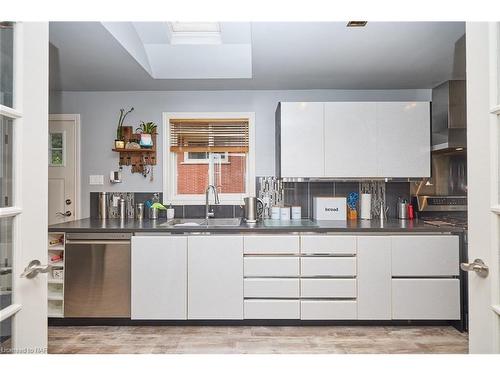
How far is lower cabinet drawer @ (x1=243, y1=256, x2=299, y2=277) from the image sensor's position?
2.80 meters

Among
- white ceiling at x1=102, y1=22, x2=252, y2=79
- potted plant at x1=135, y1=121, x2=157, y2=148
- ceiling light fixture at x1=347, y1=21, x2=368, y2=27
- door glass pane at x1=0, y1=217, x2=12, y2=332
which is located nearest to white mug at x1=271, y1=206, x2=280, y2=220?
white ceiling at x1=102, y1=22, x2=252, y2=79

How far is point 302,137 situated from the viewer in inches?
124

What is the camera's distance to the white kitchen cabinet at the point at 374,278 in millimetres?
2781

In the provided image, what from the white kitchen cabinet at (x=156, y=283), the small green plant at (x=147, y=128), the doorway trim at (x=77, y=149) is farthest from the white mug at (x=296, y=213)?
the doorway trim at (x=77, y=149)

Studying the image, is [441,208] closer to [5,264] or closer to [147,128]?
[147,128]

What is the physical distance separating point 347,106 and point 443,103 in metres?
0.78

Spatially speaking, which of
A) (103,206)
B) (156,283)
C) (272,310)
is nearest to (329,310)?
(272,310)

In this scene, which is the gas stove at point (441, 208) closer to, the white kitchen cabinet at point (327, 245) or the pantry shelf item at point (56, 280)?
the white kitchen cabinet at point (327, 245)

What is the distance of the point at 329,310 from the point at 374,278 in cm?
46

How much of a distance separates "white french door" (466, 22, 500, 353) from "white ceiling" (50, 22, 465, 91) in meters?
1.31

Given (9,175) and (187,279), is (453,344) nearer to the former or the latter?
(187,279)

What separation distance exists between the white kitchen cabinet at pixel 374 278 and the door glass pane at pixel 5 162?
2.48 m

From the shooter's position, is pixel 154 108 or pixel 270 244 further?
pixel 154 108

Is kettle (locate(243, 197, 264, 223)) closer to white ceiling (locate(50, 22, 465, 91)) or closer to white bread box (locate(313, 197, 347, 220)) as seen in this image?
white bread box (locate(313, 197, 347, 220))
